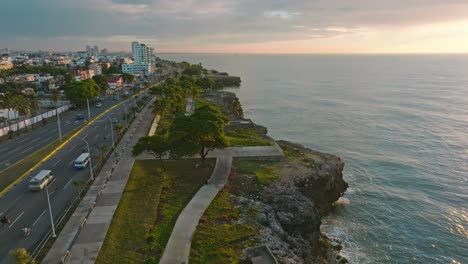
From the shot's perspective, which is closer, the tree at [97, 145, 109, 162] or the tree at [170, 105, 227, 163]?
the tree at [170, 105, 227, 163]

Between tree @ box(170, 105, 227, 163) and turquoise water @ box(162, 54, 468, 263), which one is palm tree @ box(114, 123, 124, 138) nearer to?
tree @ box(170, 105, 227, 163)

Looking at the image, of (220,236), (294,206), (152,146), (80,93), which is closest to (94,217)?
(220,236)

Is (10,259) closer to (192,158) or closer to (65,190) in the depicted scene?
(65,190)

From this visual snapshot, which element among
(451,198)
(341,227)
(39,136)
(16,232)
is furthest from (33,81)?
(451,198)

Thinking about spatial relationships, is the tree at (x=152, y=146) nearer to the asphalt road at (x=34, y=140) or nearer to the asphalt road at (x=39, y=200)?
the asphalt road at (x=39, y=200)

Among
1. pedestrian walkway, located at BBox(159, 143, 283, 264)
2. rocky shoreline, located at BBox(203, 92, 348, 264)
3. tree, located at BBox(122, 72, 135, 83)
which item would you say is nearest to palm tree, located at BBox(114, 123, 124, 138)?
pedestrian walkway, located at BBox(159, 143, 283, 264)
